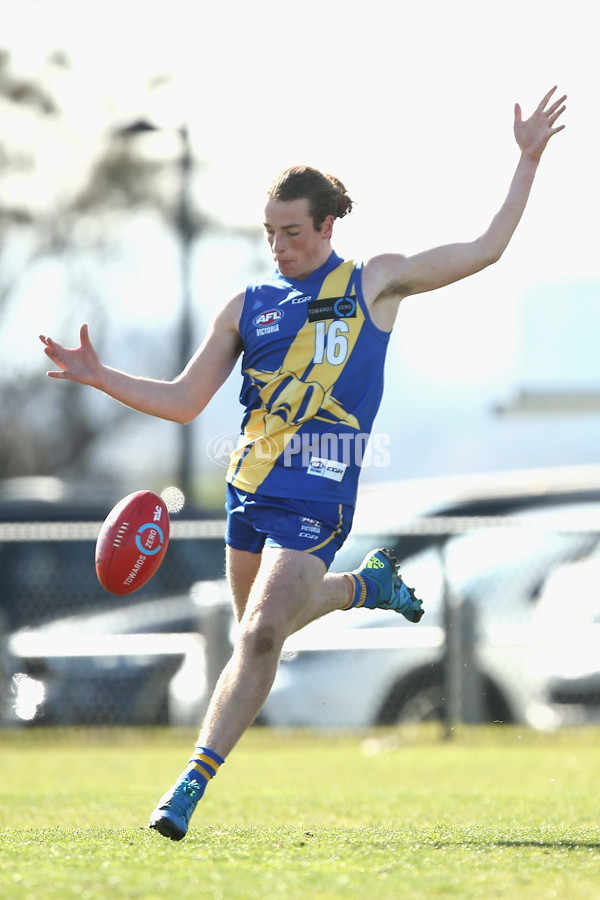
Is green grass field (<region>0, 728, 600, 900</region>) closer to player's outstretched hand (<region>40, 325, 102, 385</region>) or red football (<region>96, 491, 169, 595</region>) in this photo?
red football (<region>96, 491, 169, 595</region>)

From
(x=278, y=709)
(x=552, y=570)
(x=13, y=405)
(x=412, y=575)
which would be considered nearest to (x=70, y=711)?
(x=278, y=709)

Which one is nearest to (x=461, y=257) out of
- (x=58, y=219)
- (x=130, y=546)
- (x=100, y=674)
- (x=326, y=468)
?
(x=326, y=468)

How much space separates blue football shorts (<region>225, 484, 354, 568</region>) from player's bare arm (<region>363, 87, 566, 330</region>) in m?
0.77

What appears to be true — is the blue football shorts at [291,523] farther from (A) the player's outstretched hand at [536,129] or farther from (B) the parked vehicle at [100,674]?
(B) the parked vehicle at [100,674]

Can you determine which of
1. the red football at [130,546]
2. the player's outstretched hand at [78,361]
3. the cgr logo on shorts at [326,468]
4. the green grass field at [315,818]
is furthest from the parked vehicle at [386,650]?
the player's outstretched hand at [78,361]

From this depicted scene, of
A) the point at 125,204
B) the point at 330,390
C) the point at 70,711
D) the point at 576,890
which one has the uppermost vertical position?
the point at 125,204

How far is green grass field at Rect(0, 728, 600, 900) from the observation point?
12.5 feet

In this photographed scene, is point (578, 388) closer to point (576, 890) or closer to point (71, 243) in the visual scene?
point (71, 243)

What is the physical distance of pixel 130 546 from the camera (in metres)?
5.58

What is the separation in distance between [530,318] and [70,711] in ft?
38.9

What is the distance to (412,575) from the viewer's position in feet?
38.5

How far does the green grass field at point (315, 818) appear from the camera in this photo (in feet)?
12.5

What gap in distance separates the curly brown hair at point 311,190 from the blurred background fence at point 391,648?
6.33m

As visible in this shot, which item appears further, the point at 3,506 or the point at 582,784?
the point at 3,506
